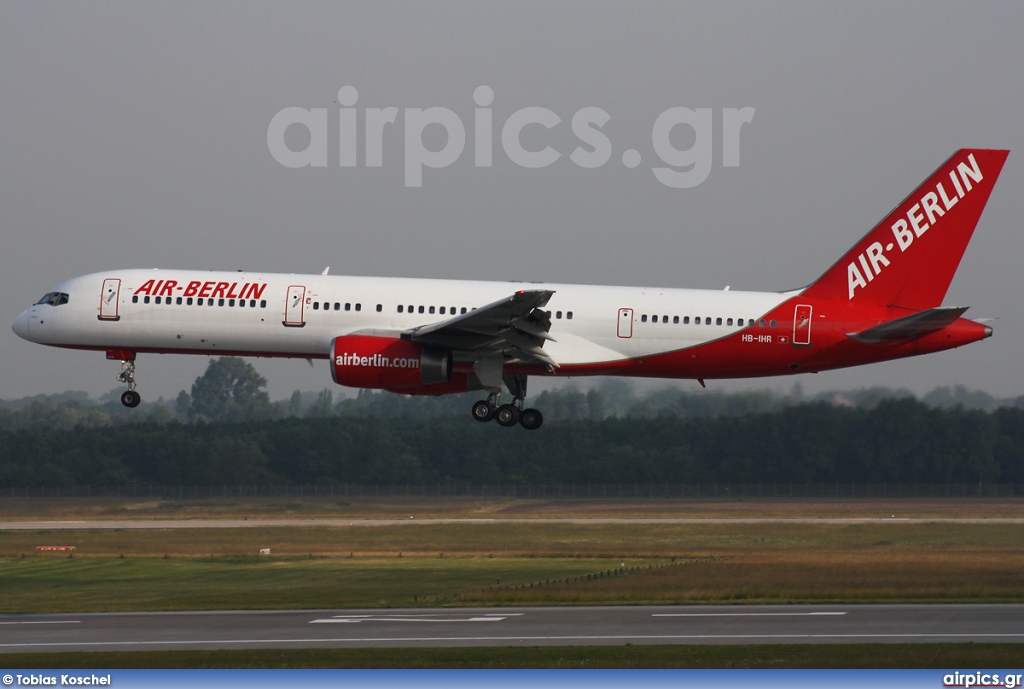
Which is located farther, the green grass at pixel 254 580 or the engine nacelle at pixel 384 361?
the green grass at pixel 254 580

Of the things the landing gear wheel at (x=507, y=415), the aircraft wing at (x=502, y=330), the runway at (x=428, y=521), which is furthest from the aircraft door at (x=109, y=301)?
the runway at (x=428, y=521)

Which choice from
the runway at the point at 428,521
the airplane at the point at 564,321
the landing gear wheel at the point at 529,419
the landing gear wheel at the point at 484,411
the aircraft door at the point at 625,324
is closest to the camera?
the airplane at the point at 564,321

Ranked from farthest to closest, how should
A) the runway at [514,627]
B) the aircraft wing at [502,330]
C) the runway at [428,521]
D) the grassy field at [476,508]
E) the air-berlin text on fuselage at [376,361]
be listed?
the grassy field at [476,508] → the runway at [428,521] → the air-berlin text on fuselage at [376,361] → the aircraft wing at [502,330] → the runway at [514,627]

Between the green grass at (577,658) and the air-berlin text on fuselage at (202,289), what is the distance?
1269 centimetres

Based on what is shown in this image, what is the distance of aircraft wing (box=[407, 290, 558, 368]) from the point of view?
134 ft

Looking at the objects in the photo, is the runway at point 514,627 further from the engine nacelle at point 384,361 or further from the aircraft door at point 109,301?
the aircraft door at point 109,301

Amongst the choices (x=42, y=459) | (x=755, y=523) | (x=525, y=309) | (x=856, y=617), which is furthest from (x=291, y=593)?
(x=42, y=459)

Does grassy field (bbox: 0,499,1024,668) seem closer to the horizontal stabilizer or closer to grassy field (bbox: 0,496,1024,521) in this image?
grassy field (bbox: 0,496,1024,521)

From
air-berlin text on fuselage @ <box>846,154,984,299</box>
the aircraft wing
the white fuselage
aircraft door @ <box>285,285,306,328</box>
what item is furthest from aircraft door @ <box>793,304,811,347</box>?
aircraft door @ <box>285,285,306,328</box>

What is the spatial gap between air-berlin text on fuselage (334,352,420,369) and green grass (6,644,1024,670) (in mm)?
9742

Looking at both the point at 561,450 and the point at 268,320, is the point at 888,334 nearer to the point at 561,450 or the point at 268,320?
the point at 268,320

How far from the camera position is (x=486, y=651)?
35906mm

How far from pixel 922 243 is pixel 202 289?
2400 cm

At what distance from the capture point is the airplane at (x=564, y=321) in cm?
4297
